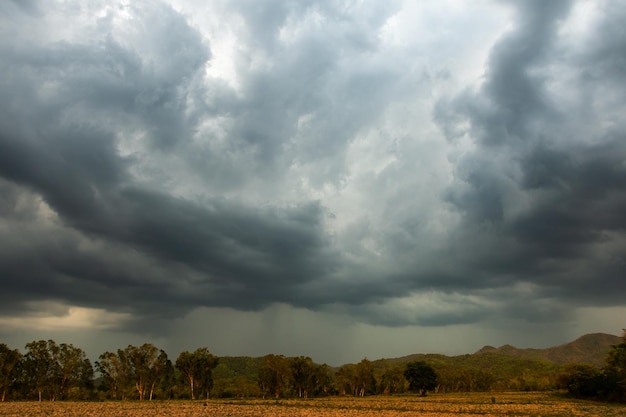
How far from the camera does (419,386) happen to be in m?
153

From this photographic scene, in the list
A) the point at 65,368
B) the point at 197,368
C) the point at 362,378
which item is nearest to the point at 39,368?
the point at 65,368

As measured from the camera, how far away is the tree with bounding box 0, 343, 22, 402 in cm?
12769

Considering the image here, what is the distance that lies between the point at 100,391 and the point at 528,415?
147 m

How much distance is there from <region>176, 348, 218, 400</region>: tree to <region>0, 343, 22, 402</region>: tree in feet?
159

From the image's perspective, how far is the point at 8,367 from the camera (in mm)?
128250

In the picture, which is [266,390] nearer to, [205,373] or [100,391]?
[205,373]

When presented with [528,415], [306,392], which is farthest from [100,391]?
[528,415]

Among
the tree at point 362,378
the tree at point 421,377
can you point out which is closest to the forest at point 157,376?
the tree at point 421,377

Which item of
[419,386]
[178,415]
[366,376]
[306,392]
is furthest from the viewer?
[366,376]

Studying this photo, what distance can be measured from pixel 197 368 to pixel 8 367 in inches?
2209

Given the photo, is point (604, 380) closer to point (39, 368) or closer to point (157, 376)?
point (157, 376)

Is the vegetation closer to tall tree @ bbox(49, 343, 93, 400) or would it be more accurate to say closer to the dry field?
the dry field

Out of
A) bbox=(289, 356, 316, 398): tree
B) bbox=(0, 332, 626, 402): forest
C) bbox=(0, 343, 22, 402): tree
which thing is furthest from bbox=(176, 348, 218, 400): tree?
bbox=(0, 343, 22, 402): tree

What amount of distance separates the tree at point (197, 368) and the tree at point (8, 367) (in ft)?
159
